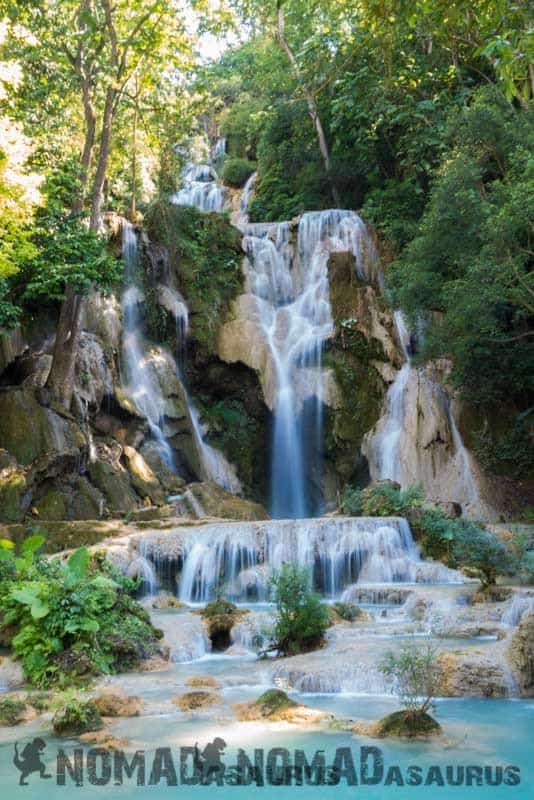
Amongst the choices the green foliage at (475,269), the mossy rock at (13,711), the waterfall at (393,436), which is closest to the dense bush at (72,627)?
the mossy rock at (13,711)

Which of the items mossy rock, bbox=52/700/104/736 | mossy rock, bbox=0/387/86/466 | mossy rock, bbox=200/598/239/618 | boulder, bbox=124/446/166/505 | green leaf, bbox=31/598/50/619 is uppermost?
mossy rock, bbox=0/387/86/466

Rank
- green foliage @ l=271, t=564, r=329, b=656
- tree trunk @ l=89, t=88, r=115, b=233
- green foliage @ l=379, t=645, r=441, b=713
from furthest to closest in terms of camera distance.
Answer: tree trunk @ l=89, t=88, r=115, b=233 < green foliage @ l=271, t=564, r=329, b=656 < green foliage @ l=379, t=645, r=441, b=713

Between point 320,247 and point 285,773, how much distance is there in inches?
802

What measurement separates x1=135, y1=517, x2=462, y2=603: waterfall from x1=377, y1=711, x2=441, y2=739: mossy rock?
717 cm

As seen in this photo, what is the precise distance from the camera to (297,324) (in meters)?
22.8

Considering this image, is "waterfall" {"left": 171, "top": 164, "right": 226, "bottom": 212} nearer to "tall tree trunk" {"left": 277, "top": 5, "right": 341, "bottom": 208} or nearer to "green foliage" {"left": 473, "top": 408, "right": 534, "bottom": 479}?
"tall tree trunk" {"left": 277, "top": 5, "right": 341, "bottom": 208}

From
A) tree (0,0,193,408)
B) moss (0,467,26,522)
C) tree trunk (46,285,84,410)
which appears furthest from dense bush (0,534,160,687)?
tree (0,0,193,408)

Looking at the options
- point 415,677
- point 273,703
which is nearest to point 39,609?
point 273,703

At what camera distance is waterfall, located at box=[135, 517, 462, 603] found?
13.4m

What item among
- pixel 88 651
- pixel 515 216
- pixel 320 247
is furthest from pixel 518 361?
pixel 88 651

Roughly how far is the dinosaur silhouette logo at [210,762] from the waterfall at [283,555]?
7.26 m

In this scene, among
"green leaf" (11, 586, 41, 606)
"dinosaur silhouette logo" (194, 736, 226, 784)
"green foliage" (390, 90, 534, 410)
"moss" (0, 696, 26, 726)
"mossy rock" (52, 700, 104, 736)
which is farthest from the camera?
"green foliage" (390, 90, 534, 410)

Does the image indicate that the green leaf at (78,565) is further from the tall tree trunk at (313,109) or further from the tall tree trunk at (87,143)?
the tall tree trunk at (313,109)

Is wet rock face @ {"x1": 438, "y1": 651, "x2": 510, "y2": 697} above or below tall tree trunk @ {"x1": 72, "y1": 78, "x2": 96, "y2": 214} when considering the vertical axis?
below
